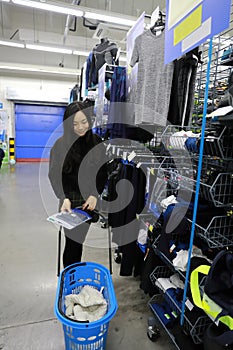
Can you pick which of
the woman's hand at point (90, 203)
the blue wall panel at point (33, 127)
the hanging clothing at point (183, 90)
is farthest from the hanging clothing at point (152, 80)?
the blue wall panel at point (33, 127)

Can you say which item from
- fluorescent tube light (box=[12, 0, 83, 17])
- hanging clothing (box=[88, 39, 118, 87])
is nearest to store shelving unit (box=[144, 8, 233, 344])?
hanging clothing (box=[88, 39, 118, 87])

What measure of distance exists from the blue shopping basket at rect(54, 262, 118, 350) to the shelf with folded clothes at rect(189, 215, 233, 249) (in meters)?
0.62

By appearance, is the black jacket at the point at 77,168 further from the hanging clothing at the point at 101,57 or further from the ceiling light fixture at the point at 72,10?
the ceiling light fixture at the point at 72,10

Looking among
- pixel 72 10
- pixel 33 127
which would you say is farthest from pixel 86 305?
pixel 33 127

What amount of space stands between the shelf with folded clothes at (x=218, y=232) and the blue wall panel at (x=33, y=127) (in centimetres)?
791

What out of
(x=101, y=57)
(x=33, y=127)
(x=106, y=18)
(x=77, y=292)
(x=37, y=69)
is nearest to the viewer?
(x=77, y=292)

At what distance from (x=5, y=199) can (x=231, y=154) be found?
4111 millimetres

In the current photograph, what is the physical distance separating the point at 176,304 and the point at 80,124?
4.29 feet

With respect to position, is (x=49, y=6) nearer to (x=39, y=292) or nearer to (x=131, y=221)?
(x=131, y=221)

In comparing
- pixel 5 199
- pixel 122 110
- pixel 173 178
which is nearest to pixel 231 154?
pixel 173 178

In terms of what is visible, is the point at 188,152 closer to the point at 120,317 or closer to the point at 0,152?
the point at 120,317

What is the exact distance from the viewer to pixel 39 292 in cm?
196

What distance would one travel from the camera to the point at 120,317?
172 centimetres

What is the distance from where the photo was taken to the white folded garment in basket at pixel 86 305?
132 cm
